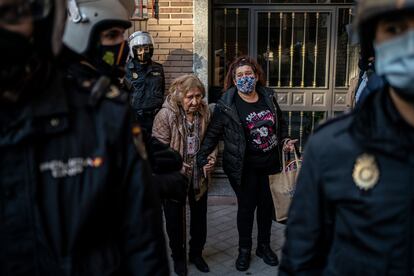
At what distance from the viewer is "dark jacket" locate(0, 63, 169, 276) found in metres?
1.56

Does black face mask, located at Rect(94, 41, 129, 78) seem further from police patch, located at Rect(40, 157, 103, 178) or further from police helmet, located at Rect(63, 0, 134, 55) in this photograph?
police patch, located at Rect(40, 157, 103, 178)

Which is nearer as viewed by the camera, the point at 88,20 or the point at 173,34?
the point at 88,20

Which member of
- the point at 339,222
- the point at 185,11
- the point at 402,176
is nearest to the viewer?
the point at 402,176

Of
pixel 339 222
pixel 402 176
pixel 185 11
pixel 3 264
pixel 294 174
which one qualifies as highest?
pixel 185 11

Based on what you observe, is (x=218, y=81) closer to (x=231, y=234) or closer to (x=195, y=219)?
(x=231, y=234)

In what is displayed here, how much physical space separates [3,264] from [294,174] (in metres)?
3.02

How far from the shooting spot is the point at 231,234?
524 centimetres

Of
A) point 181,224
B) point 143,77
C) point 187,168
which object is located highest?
point 143,77

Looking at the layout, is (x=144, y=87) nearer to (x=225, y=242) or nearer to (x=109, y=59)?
(x=225, y=242)

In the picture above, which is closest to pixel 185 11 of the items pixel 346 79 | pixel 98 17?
pixel 346 79

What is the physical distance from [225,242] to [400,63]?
12.5 feet

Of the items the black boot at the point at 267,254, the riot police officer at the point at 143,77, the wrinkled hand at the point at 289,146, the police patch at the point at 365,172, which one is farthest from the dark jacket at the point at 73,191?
the riot police officer at the point at 143,77

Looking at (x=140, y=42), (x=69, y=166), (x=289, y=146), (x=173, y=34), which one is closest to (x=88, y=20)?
(x=69, y=166)

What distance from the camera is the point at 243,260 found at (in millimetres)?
Result: 4445
